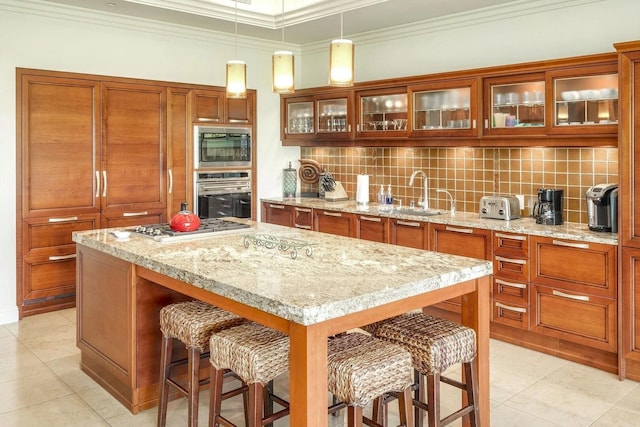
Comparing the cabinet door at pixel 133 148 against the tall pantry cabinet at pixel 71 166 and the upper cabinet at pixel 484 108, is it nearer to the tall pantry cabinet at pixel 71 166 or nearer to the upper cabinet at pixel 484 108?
the tall pantry cabinet at pixel 71 166

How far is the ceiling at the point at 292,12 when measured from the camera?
5016 millimetres

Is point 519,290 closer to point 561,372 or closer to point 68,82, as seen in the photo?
point 561,372

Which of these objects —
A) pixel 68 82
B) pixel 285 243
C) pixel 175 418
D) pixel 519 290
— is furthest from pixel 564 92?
pixel 68 82

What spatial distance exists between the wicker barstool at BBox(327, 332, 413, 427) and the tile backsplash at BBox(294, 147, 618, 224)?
2857mm

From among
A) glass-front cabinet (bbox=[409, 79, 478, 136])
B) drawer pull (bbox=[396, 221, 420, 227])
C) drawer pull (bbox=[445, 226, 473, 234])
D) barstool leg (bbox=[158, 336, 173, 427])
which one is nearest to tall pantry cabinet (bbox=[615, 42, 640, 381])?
drawer pull (bbox=[445, 226, 473, 234])

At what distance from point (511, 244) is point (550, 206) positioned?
454 mm

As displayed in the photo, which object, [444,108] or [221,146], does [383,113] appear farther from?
[221,146]

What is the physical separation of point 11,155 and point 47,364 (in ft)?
6.50

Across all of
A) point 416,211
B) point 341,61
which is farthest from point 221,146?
point 341,61

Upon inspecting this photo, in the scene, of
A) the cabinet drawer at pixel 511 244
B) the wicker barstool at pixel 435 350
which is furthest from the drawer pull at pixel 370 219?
the wicker barstool at pixel 435 350

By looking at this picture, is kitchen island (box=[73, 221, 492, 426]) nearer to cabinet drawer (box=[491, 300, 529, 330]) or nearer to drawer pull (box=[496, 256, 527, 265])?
drawer pull (box=[496, 256, 527, 265])

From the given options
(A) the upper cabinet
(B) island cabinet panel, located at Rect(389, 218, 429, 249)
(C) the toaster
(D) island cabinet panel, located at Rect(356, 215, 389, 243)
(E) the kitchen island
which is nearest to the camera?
(E) the kitchen island

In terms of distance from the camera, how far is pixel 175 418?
3.17 metres

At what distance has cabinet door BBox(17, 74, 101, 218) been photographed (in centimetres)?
495
